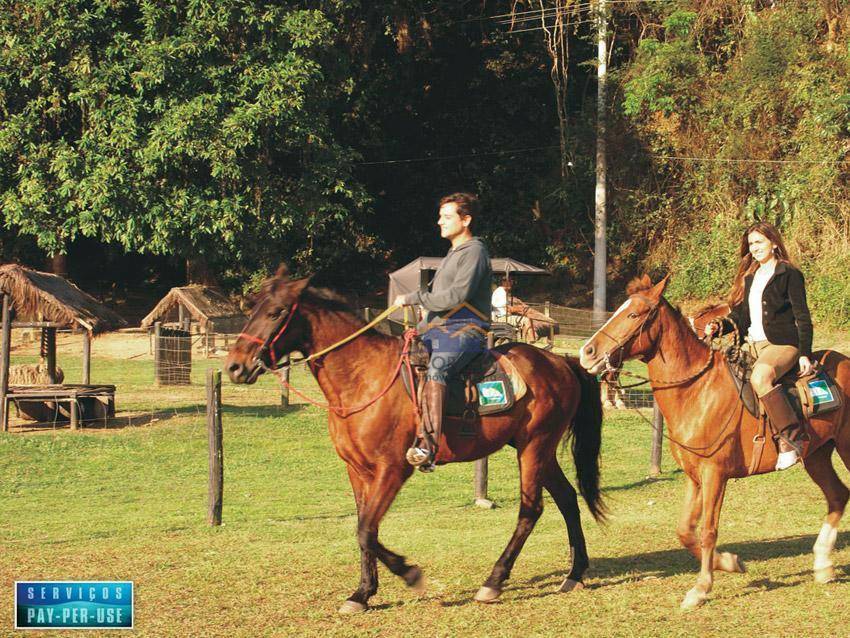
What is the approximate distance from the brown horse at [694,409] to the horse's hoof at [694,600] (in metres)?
0.14

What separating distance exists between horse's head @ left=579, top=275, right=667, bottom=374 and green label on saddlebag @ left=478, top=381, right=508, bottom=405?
26.8 inches

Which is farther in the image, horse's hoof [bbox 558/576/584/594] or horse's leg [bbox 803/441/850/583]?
horse's leg [bbox 803/441/850/583]

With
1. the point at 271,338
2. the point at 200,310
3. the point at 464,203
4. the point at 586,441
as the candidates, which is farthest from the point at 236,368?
the point at 200,310

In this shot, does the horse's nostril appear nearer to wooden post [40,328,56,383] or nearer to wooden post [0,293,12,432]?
wooden post [0,293,12,432]

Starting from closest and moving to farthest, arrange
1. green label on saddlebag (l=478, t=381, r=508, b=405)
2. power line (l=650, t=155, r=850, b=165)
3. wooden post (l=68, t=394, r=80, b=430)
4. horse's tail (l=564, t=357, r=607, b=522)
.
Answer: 1. green label on saddlebag (l=478, t=381, r=508, b=405)
2. horse's tail (l=564, t=357, r=607, b=522)
3. wooden post (l=68, t=394, r=80, b=430)
4. power line (l=650, t=155, r=850, b=165)

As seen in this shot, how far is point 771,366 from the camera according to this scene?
311 inches

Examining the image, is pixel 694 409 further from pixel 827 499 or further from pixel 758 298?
pixel 827 499

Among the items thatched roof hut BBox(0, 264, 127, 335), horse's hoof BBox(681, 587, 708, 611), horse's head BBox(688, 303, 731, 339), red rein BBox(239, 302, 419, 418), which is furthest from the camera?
thatched roof hut BBox(0, 264, 127, 335)

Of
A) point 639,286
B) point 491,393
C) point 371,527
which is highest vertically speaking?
point 639,286

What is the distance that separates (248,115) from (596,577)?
77.1ft

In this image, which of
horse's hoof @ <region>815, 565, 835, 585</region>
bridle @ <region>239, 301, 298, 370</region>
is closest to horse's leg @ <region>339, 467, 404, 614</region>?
bridle @ <region>239, 301, 298, 370</region>

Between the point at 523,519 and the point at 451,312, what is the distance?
170 cm

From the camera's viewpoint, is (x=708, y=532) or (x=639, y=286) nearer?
(x=708, y=532)

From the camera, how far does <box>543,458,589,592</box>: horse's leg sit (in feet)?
26.7
